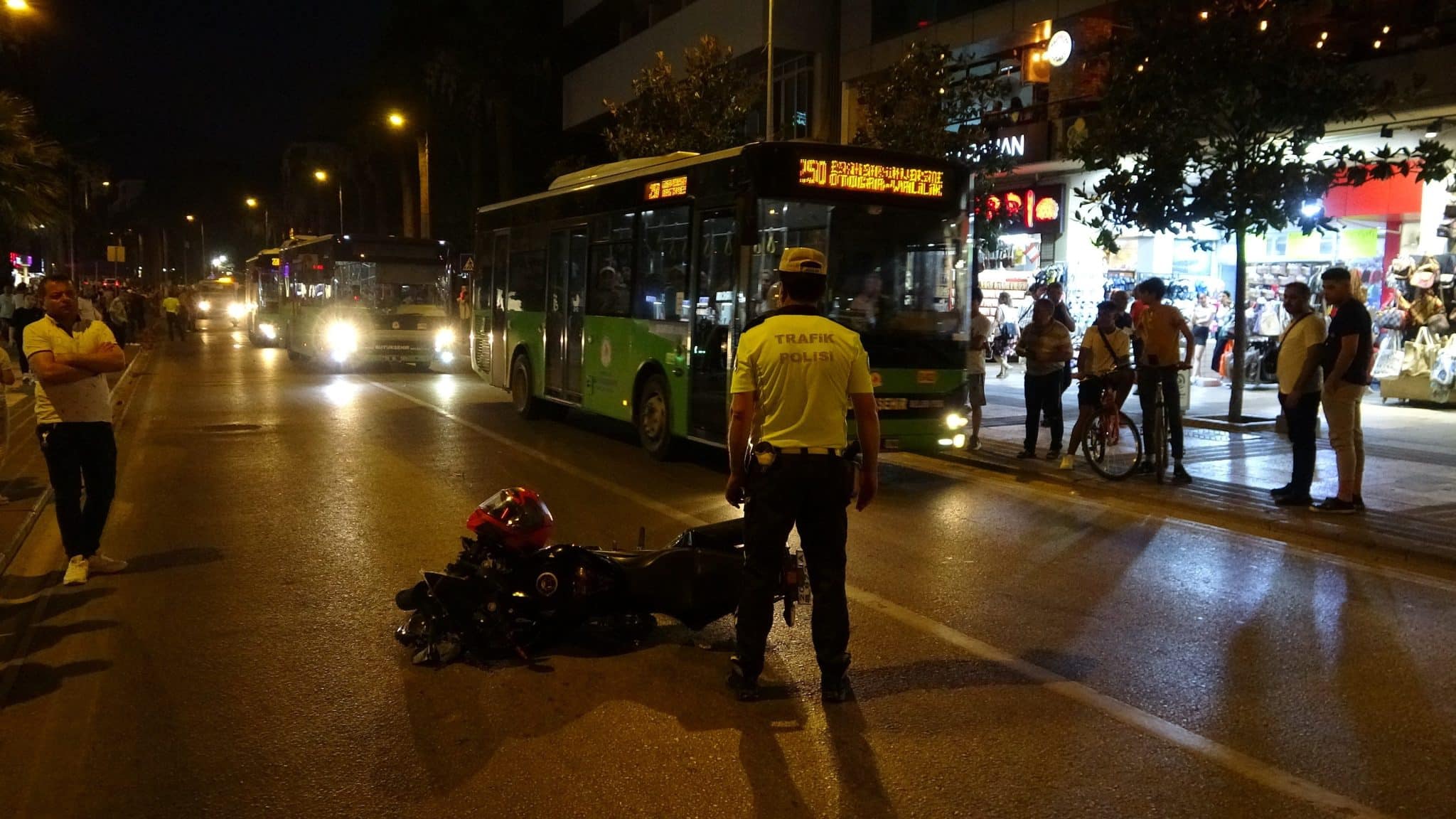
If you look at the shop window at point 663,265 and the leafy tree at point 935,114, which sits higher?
the leafy tree at point 935,114

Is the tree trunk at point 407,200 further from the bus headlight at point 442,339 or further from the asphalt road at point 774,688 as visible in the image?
the asphalt road at point 774,688

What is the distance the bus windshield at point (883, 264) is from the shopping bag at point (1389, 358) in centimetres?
1001

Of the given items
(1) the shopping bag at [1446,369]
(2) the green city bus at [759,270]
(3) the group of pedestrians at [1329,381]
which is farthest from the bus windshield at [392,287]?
(3) the group of pedestrians at [1329,381]

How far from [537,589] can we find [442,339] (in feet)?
66.3

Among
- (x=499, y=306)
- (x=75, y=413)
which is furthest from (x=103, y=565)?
(x=499, y=306)

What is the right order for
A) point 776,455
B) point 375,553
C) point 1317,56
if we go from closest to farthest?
1. point 776,455
2. point 375,553
3. point 1317,56

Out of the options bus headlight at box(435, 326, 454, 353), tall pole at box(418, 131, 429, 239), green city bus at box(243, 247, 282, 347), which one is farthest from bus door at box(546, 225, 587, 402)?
tall pole at box(418, 131, 429, 239)

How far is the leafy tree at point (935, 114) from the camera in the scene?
17.6 m

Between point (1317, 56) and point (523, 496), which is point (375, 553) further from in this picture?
point (1317, 56)

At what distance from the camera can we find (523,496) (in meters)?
5.98

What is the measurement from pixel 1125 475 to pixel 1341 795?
717 centimetres

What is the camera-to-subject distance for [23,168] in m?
14.4

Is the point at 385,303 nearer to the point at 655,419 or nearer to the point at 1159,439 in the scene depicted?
the point at 655,419

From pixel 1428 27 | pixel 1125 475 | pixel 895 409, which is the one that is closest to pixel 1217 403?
pixel 1428 27
